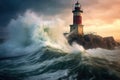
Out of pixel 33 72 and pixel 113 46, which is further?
pixel 113 46

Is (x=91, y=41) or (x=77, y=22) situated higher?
(x=77, y=22)

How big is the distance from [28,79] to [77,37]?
21534mm

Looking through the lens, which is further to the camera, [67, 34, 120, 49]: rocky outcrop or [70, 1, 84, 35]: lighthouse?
[70, 1, 84, 35]: lighthouse

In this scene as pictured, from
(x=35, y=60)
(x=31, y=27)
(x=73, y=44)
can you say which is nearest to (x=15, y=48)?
(x=31, y=27)

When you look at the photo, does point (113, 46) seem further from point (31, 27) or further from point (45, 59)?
point (45, 59)

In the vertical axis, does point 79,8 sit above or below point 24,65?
above

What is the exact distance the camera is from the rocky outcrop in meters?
39.3

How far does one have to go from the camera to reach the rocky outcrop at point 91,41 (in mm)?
39344

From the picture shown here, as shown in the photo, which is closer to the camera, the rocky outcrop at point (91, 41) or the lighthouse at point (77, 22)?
the rocky outcrop at point (91, 41)

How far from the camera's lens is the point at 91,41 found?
134 ft

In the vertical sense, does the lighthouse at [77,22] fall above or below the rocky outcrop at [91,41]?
above

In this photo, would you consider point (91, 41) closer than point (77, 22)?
No

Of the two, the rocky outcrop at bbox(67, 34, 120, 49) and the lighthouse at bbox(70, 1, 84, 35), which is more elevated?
the lighthouse at bbox(70, 1, 84, 35)

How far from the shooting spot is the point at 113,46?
46.2 metres
